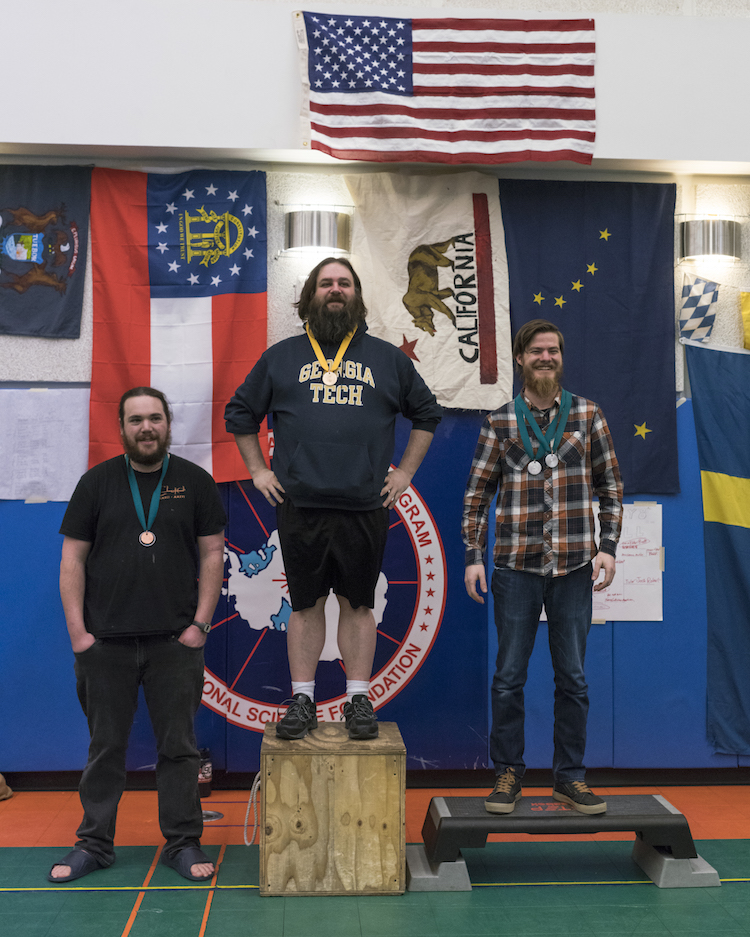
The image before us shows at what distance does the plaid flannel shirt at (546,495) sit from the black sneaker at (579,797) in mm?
794

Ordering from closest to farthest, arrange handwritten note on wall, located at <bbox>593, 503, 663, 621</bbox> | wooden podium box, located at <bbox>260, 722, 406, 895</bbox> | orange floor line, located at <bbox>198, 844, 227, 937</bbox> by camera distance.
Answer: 1. orange floor line, located at <bbox>198, 844, 227, 937</bbox>
2. wooden podium box, located at <bbox>260, 722, 406, 895</bbox>
3. handwritten note on wall, located at <bbox>593, 503, 663, 621</bbox>

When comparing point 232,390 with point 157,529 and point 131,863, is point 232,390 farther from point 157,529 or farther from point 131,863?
point 131,863

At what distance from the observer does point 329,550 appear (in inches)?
131

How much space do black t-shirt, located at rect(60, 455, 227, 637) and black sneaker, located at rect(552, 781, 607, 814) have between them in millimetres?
1546

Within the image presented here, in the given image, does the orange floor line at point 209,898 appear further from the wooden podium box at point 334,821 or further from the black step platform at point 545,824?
the black step platform at point 545,824

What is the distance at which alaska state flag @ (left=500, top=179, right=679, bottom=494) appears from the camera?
4.58 metres

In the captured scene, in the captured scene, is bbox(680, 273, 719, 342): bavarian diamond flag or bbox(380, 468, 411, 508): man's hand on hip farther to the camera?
bbox(680, 273, 719, 342): bavarian diamond flag

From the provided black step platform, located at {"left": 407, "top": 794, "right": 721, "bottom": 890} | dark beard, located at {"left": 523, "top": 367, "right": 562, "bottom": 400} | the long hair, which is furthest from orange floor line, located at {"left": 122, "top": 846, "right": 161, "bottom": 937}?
dark beard, located at {"left": 523, "top": 367, "right": 562, "bottom": 400}

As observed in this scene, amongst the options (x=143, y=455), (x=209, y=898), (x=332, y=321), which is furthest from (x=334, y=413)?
(x=209, y=898)

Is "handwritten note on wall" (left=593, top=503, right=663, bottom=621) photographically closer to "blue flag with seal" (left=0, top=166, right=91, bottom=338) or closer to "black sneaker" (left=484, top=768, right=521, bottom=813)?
"black sneaker" (left=484, top=768, right=521, bottom=813)

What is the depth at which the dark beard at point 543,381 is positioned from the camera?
133 inches

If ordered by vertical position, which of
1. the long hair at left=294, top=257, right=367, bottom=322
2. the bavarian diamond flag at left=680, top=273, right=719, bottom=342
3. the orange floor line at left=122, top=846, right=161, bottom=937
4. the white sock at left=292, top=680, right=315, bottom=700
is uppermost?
the bavarian diamond flag at left=680, top=273, right=719, bottom=342

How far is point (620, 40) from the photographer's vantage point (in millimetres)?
4395

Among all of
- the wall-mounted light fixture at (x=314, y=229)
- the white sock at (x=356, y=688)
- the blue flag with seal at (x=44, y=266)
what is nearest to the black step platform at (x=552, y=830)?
the white sock at (x=356, y=688)
